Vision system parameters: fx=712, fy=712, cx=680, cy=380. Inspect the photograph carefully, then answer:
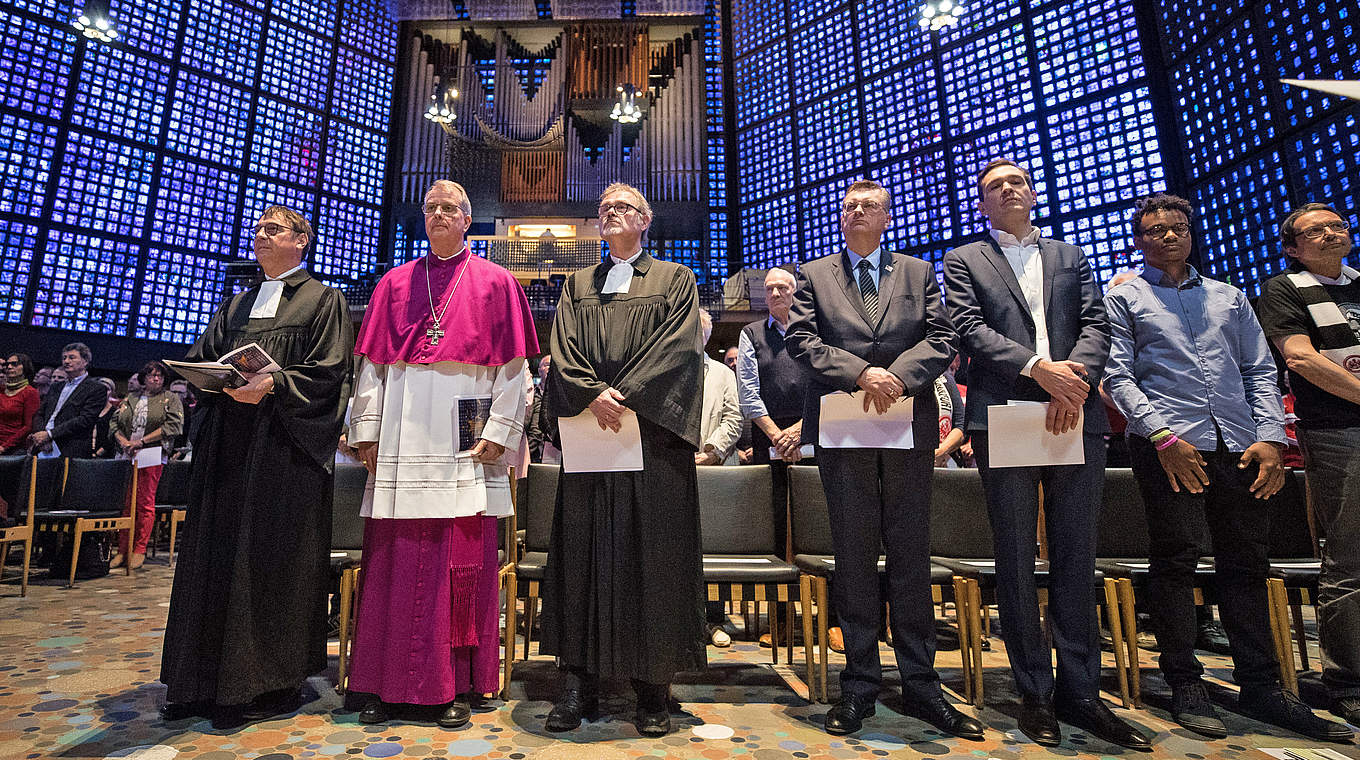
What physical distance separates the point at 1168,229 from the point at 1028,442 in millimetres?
983

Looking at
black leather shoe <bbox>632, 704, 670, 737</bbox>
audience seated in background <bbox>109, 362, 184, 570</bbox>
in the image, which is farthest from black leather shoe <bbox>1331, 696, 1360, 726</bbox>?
audience seated in background <bbox>109, 362, 184, 570</bbox>

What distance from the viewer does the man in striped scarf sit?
2340 mm

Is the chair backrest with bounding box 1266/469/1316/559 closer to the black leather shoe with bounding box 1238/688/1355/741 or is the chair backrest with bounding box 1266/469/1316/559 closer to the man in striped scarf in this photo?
the man in striped scarf

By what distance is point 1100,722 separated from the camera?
2.03 m

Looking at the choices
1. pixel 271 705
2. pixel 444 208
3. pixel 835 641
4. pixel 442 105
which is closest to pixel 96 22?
pixel 442 105

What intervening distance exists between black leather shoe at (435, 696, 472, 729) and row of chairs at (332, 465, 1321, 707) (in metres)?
0.24

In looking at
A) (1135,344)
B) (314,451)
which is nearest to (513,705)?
(314,451)

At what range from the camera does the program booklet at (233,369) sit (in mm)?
2094

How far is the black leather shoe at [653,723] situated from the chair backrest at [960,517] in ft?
4.43

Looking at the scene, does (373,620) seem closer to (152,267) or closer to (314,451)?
(314,451)

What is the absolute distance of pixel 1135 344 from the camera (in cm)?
247

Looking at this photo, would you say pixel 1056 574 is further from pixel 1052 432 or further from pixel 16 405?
pixel 16 405

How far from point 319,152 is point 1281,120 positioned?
1430 centimetres

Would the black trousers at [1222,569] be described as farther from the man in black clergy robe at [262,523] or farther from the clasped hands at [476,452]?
the man in black clergy robe at [262,523]
